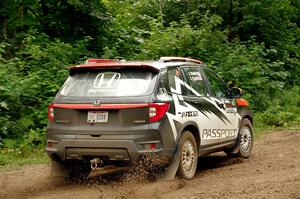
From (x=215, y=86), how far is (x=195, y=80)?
75 cm

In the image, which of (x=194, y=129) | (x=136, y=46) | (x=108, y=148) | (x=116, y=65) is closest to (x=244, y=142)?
(x=194, y=129)

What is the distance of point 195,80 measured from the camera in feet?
25.9

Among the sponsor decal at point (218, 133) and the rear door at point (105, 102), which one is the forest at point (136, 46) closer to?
the rear door at point (105, 102)

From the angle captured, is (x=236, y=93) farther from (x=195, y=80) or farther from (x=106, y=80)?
(x=106, y=80)

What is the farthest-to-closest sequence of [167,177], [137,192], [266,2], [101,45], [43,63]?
1. [266,2]
2. [101,45]
3. [43,63]
4. [167,177]
5. [137,192]

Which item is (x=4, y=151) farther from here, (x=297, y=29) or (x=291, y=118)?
(x=297, y=29)

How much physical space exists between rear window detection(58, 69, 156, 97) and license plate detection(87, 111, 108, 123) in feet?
0.82

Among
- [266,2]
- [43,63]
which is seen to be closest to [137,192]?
[43,63]

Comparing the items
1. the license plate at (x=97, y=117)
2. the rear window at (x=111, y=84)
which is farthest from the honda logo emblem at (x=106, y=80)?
the license plate at (x=97, y=117)

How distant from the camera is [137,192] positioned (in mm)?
6281

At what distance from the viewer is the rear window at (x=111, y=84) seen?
6.65m

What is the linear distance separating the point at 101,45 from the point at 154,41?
1672 mm

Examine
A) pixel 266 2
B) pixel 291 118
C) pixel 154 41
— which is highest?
pixel 266 2

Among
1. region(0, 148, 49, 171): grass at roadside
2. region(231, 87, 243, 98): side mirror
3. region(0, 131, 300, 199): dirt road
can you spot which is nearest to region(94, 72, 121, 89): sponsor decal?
region(0, 131, 300, 199): dirt road
